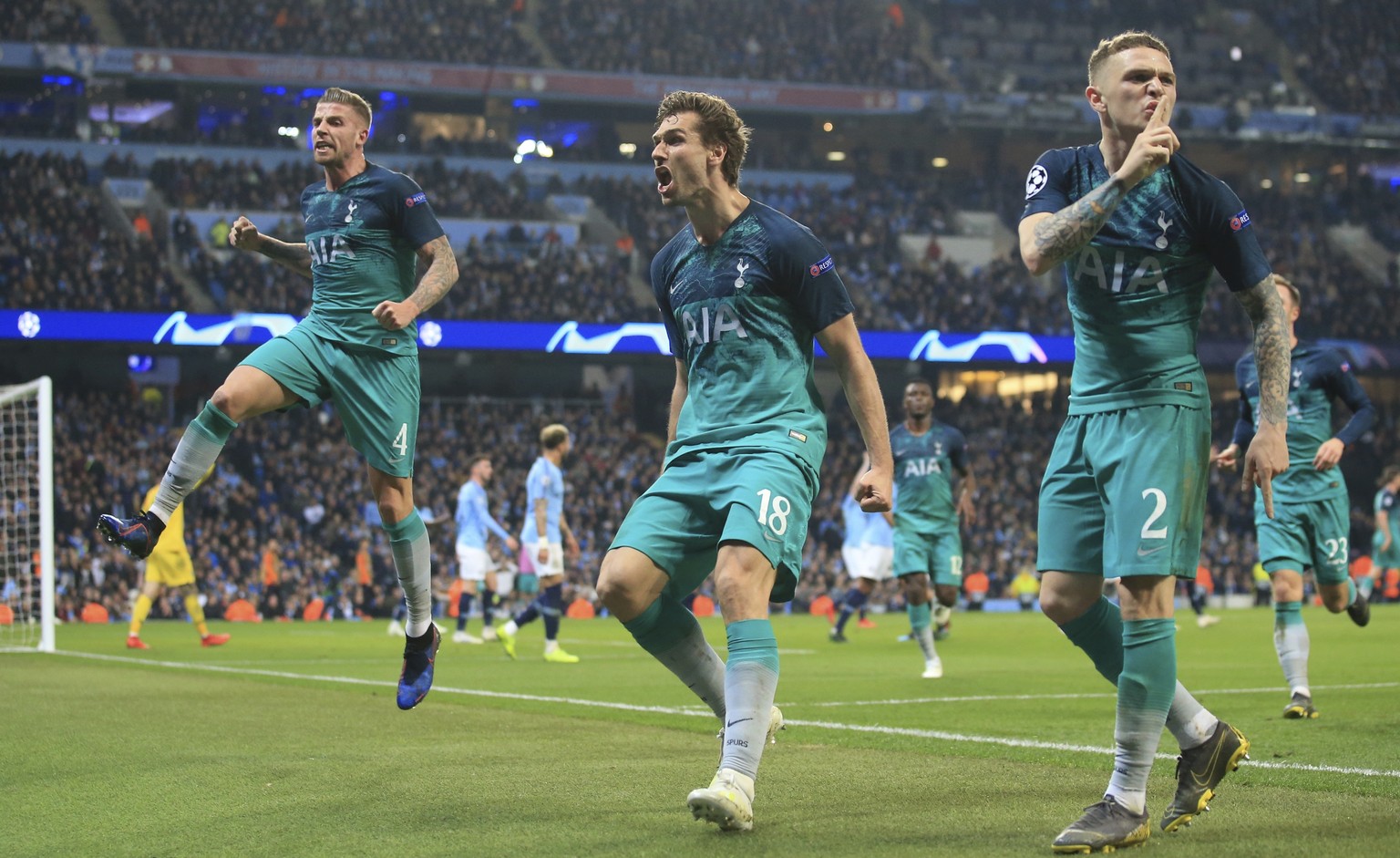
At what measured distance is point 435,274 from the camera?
6.84 m

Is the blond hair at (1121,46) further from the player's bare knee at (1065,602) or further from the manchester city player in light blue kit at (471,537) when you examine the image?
the manchester city player in light blue kit at (471,537)

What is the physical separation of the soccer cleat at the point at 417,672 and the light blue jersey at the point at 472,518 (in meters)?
10.7

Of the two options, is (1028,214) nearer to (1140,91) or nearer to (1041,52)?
(1140,91)

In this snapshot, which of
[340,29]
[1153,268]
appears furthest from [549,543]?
[340,29]

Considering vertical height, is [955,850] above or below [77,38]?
below

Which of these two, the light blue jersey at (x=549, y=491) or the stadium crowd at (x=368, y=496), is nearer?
the light blue jersey at (x=549, y=491)

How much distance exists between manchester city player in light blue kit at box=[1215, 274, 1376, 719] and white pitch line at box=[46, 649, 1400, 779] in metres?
2.41

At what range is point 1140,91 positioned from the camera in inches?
179

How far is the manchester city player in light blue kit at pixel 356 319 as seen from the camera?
22.4 feet

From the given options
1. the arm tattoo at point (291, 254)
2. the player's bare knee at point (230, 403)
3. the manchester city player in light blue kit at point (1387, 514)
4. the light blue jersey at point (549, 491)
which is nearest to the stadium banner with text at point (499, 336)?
the manchester city player in light blue kit at point (1387, 514)

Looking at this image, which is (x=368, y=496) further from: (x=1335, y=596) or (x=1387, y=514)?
(x=1335, y=596)

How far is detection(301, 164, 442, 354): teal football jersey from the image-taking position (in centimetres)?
700

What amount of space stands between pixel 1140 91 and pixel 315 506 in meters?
28.5

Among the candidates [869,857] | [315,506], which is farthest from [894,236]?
[869,857]
